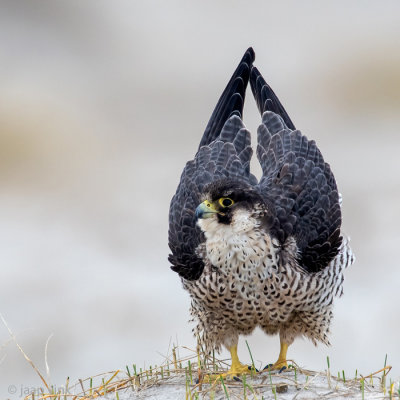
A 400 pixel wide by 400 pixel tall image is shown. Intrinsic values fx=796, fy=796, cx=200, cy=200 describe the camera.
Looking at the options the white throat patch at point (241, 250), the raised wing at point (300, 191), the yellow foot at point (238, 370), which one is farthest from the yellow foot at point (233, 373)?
the raised wing at point (300, 191)

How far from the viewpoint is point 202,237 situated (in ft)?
18.0

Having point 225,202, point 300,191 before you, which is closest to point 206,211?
point 225,202

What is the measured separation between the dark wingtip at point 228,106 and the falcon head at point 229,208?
5.16 ft

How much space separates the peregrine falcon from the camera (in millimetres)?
5164

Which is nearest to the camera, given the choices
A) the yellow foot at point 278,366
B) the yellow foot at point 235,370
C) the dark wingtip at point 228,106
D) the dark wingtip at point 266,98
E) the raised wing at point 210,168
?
the yellow foot at point 235,370

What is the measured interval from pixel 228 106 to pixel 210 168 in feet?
2.92

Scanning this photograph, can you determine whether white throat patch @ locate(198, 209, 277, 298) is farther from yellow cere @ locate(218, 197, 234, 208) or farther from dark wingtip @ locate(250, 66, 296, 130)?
dark wingtip @ locate(250, 66, 296, 130)

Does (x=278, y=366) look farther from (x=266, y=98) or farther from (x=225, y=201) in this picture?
(x=266, y=98)

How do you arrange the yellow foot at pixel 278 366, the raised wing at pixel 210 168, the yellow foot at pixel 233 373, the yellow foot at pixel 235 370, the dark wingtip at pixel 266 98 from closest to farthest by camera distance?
the yellow foot at pixel 233 373 < the yellow foot at pixel 235 370 < the yellow foot at pixel 278 366 < the raised wing at pixel 210 168 < the dark wingtip at pixel 266 98

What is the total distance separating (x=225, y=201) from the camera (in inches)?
201

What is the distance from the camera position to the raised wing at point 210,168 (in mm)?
5578

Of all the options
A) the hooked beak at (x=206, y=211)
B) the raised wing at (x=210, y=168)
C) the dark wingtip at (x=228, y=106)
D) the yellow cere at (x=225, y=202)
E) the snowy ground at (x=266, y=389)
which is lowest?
the snowy ground at (x=266, y=389)

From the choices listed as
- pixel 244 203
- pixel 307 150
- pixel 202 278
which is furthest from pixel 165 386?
pixel 307 150

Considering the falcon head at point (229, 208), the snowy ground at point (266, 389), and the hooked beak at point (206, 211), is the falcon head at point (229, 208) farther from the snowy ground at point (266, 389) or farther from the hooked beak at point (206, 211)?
the snowy ground at point (266, 389)
